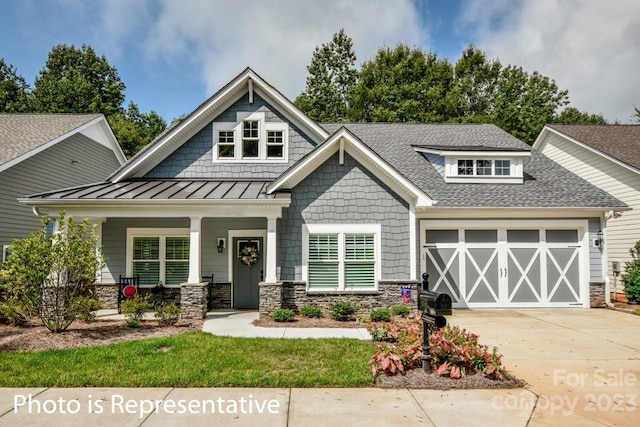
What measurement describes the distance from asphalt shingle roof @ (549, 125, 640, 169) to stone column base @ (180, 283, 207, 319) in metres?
15.6

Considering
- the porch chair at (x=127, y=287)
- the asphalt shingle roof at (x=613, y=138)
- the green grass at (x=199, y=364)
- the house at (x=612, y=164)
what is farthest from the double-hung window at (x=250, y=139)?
the asphalt shingle roof at (x=613, y=138)

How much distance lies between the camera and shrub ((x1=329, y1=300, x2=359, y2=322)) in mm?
10844

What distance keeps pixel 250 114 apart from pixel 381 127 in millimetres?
7232

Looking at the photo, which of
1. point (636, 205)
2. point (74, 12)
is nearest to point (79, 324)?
point (74, 12)

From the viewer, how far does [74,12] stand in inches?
502

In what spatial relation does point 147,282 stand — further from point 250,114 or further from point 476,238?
point 476,238

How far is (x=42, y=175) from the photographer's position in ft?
51.3

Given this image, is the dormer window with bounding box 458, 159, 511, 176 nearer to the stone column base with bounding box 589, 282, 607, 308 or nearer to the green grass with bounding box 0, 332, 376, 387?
the stone column base with bounding box 589, 282, 607, 308

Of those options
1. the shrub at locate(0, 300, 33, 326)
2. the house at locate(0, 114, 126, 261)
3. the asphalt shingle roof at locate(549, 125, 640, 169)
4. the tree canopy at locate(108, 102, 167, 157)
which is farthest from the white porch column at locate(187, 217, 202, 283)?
the tree canopy at locate(108, 102, 167, 157)

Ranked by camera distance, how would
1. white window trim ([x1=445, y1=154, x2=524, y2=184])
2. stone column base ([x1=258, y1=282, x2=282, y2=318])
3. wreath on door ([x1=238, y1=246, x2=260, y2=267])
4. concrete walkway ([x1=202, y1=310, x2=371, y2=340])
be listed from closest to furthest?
1. concrete walkway ([x1=202, y1=310, x2=371, y2=340])
2. stone column base ([x1=258, y1=282, x2=282, y2=318])
3. wreath on door ([x1=238, y1=246, x2=260, y2=267])
4. white window trim ([x1=445, y1=154, x2=524, y2=184])

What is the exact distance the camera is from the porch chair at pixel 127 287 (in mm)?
11188

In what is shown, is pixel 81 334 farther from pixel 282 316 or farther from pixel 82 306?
pixel 282 316

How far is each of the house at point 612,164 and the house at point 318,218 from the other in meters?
2.81

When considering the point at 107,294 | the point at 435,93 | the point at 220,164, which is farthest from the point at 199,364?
the point at 435,93
